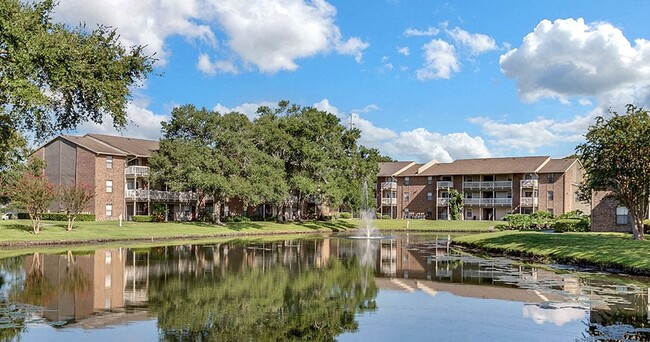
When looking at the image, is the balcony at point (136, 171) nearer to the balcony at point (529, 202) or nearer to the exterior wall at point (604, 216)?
the exterior wall at point (604, 216)

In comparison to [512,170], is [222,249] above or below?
below

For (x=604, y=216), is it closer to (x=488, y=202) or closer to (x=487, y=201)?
(x=488, y=202)

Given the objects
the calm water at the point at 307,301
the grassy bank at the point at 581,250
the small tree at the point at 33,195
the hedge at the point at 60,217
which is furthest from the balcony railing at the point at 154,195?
the grassy bank at the point at 581,250

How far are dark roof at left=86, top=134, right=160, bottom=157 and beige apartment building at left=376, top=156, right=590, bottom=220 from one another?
3655 cm

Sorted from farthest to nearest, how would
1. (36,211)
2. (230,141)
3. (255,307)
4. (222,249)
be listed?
(230,141)
(36,211)
(222,249)
(255,307)

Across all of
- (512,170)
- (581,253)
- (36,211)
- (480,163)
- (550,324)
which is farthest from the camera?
(480,163)

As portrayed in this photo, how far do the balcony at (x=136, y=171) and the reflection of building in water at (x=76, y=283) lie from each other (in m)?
33.3

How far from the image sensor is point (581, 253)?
1129 inches

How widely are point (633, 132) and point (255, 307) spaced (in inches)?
1027

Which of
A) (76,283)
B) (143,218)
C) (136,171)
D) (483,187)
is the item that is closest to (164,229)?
(143,218)

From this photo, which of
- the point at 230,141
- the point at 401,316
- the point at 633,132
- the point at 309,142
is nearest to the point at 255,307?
the point at 401,316

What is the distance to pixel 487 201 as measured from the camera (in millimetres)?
78438

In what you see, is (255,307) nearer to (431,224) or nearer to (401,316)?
(401,316)

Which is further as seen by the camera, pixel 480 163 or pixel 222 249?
pixel 480 163
